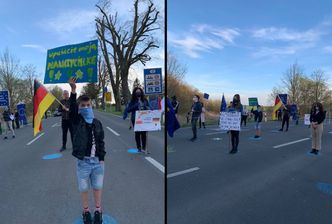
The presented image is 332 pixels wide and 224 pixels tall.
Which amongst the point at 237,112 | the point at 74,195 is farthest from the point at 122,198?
the point at 237,112

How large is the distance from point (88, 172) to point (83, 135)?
0.43 m

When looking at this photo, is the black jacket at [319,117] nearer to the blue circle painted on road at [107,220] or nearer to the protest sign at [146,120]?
the protest sign at [146,120]

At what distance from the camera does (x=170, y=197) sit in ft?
12.0

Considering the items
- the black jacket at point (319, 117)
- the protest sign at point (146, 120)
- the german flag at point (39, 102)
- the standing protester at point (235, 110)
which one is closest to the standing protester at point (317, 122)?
the black jacket at point (319, 117)

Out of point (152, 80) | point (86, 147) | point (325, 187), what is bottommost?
point (325, 187)

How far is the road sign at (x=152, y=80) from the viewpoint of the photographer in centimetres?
1041

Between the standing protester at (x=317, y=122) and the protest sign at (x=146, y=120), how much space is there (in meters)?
3.99

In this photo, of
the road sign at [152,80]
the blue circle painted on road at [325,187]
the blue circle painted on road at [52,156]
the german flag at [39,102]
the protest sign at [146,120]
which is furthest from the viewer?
the road sign at [152,80]

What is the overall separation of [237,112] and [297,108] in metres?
5.29

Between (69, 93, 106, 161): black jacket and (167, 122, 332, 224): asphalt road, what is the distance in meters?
1.20

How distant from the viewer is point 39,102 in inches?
138

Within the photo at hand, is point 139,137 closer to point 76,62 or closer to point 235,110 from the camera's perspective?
point 235,110

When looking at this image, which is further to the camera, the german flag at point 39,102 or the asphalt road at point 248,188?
the german flag at point 39,102

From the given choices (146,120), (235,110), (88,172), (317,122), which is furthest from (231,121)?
(88,172)
